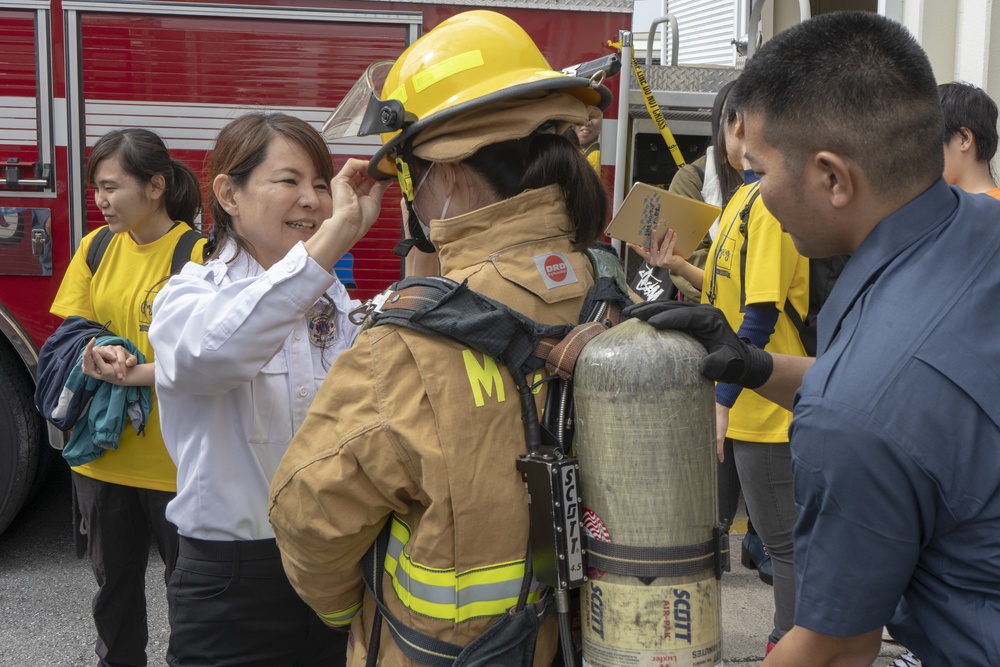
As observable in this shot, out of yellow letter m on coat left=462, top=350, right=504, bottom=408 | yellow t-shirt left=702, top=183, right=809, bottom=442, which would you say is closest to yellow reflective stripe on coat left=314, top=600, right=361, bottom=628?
yellow letter m on coat left=462, top=350, right=504, bottom=408

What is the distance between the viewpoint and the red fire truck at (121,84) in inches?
164

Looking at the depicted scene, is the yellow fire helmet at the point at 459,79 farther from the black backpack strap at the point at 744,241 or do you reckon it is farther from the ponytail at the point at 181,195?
the ponytail at the point at 181,195

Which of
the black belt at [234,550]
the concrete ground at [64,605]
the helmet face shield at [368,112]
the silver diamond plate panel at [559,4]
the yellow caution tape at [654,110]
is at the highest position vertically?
the silver diamond plate panel at [559,4]

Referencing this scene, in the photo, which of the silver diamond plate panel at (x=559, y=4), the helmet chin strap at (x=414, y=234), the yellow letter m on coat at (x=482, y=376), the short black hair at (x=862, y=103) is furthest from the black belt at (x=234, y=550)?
the silver diamond plate panel at (x=559, y=4)

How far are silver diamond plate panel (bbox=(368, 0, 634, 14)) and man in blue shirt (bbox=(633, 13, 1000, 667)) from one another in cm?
323

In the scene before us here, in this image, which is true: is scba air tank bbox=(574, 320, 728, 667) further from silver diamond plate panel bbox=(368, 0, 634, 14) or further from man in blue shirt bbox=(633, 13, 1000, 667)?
silver diamond plate panel bbox=(368, 0, 634, 14)

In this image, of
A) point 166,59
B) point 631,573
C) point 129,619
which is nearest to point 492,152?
point 631,573

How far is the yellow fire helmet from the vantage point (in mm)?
1591

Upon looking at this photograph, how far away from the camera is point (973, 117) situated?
3.10 m

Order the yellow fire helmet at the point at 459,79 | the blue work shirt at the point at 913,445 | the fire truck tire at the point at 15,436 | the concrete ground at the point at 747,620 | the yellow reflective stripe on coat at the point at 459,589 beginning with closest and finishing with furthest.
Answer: the blue work shirt at the point at 913,445 → the yellow reflective stripe on coat at the point at 459,589 → the yellow fire helmet at the point at 459,79 → the concrete ground at the point at 747,620 → the fire truck tire at the point at 15,436

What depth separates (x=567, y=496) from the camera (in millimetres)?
1426

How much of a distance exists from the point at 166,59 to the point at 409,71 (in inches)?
120

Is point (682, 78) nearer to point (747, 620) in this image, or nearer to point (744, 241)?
point (744, 241)

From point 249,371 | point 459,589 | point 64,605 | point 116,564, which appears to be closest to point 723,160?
point 249,371
